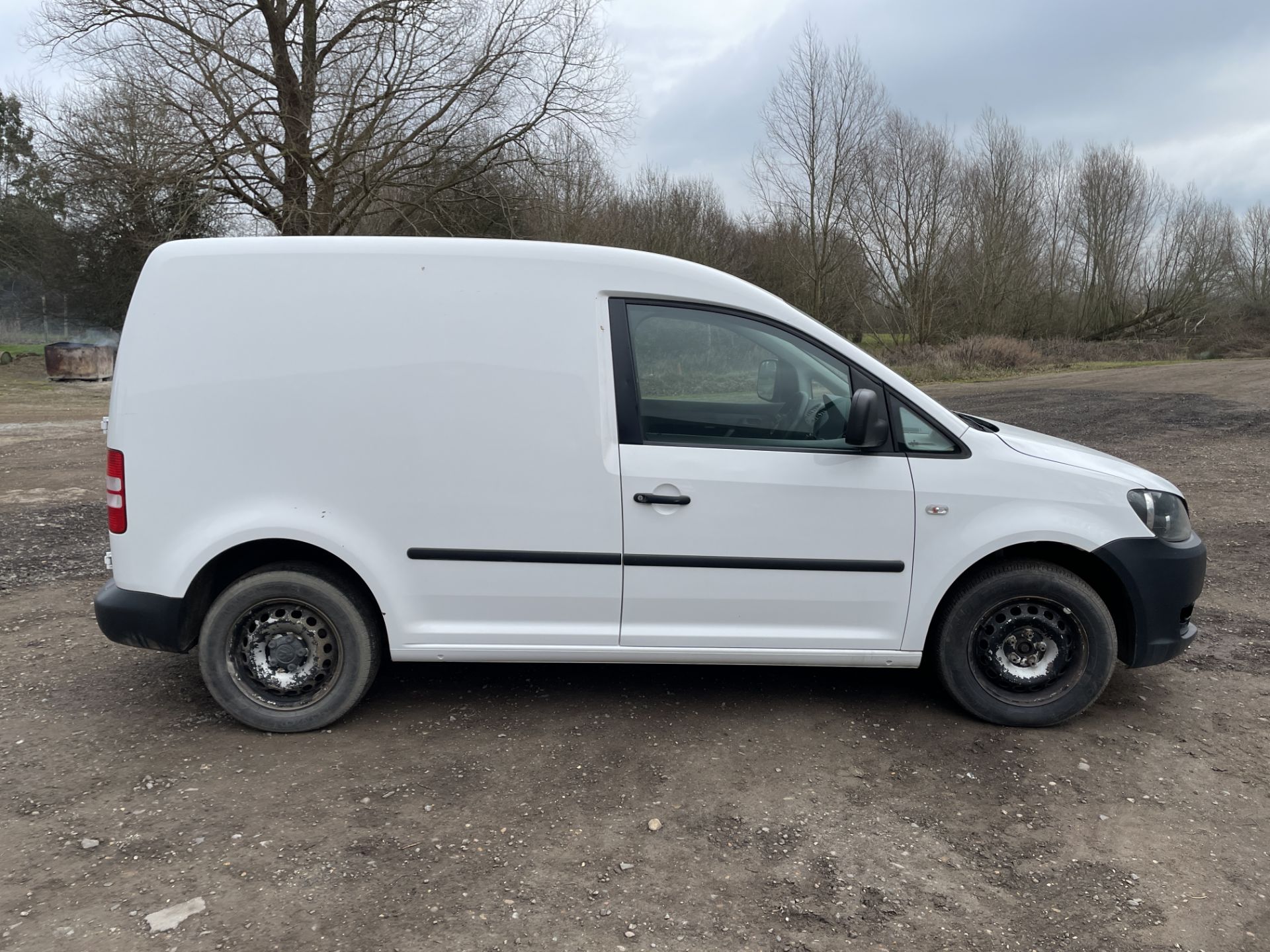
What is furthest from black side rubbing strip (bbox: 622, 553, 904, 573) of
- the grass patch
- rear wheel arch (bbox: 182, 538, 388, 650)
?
the grass patch

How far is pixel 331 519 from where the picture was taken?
3893 mm

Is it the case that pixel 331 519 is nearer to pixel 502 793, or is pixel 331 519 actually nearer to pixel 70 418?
pixel 502 793

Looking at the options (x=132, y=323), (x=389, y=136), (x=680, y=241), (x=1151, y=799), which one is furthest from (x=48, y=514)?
(x=680, y=241)

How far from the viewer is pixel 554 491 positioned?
3873mm

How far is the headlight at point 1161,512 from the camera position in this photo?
402cm

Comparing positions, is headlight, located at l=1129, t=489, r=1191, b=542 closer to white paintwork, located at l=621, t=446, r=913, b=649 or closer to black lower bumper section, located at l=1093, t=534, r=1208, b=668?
black lower bumper section, located at l=1093, t=534, r=1208, b=668

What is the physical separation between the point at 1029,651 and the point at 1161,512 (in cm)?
84

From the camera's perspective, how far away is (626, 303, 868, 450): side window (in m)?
3.92

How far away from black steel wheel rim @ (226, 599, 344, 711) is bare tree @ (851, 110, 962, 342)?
29959 millimetres

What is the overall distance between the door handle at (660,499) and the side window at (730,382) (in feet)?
0.76

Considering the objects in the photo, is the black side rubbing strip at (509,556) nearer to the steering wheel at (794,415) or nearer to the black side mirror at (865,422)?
the steering wheel at (794,415)

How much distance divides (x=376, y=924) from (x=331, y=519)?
1.71 metres

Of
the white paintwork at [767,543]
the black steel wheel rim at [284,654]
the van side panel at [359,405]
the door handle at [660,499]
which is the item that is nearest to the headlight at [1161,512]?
Result: the white paintwork at [767,543]

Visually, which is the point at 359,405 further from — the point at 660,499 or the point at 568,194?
the point at 568,194
